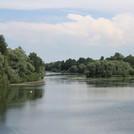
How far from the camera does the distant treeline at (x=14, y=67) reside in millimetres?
69812

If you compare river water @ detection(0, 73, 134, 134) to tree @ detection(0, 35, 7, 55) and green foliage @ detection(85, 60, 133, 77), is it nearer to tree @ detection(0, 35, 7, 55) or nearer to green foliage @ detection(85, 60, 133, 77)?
tree @ detection(0, 35, 7, 55)

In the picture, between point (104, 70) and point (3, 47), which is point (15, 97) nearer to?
point (3, 47)

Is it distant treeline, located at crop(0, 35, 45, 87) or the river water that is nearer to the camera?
the river water

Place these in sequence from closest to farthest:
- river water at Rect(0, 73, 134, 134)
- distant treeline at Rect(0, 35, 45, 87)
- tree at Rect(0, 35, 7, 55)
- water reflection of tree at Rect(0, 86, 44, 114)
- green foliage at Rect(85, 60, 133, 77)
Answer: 1. river water at Rect(0, 73, 134, 134)
2. water reflection of tree at Rect(0, 86, 44, 114)
3. distant treeline at Rect(0, 35, 45, 87)
4. tree at Rect(0, 35, 7, 55)
5. green foliage at Rect(85, 60, 133, 77)

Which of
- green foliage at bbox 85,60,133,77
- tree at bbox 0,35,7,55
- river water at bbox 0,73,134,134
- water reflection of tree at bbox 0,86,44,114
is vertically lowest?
river water at bbox 0,73,134,134

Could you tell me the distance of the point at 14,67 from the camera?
3317 inches

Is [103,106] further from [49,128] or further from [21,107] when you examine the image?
[49,128]

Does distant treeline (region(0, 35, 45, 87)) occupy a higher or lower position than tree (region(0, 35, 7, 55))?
lower

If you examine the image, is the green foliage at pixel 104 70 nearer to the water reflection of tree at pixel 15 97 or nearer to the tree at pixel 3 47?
the tree at pixel 3 47

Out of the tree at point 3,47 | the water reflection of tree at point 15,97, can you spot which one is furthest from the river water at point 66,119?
the tree at point 3,47

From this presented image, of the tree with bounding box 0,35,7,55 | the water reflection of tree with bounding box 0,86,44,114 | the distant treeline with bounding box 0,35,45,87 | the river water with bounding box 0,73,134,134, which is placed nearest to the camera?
the river water with bounding box 0,73,134,134

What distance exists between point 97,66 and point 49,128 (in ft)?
331

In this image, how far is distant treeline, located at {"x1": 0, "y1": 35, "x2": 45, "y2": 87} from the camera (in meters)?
69.8

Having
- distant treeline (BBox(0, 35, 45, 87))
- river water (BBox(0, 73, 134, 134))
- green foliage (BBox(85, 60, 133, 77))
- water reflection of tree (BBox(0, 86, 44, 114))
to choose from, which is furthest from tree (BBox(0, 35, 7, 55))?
green foliage (BBox(85, 60, 133, 77))
